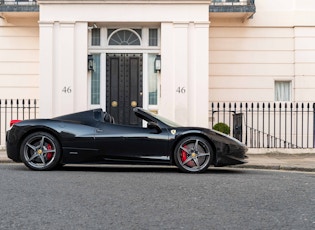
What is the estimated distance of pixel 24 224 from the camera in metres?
5.28

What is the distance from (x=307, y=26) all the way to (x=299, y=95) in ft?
7.10

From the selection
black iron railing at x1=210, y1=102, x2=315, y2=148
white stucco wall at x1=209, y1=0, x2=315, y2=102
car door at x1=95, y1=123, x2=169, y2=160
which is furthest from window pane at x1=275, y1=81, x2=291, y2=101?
car door at x1=95, y1=123, x2=169, y2=160

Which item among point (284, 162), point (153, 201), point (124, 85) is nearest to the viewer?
point (153, 201)

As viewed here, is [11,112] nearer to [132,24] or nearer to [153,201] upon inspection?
[132,24]

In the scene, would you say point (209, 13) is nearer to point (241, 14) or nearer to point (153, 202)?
point (241, 14)

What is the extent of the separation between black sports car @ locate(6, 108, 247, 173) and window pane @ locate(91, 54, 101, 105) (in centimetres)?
634

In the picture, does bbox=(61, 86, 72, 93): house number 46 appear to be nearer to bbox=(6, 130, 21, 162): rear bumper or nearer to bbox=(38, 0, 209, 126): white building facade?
bbox=(38, 0, 209, 126): white building facade

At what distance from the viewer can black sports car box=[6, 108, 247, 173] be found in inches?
386

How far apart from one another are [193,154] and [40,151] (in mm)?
2715

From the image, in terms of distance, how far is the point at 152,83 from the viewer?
16453 mm

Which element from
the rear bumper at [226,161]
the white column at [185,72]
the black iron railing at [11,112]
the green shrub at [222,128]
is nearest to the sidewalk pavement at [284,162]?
the green shrub at [222,128]

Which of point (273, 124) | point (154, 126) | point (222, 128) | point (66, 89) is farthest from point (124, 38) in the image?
point (154, 126)

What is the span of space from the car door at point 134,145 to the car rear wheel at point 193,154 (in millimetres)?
246

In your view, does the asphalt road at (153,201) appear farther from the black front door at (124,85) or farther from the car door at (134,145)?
the black front door at (124,85)
